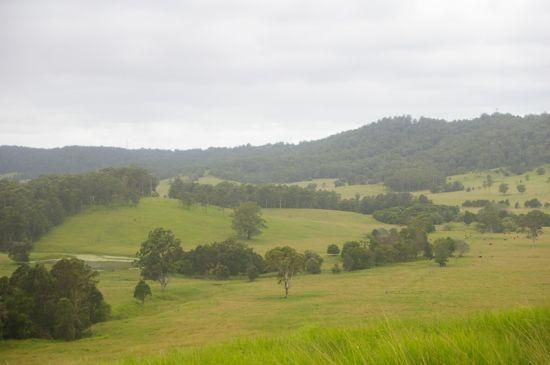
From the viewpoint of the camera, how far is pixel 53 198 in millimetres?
122188

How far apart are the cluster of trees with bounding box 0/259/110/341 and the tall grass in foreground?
39381mm

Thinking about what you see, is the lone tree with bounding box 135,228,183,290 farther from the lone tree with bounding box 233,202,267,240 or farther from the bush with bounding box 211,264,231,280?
the lone tree with bounding box 233,202,267,240

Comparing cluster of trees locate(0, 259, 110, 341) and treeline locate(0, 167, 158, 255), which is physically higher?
treeline locate(0, 167, 158, 255)

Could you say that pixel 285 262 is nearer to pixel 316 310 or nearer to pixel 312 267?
pixel 316 310

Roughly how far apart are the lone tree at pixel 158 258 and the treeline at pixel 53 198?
30670 millimetres

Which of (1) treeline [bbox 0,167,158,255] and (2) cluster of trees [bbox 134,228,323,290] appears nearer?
(2) cluster of trees [bbox 134,228,323,290]

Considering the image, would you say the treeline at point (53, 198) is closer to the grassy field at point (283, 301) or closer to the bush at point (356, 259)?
the grassy field at point (283, 301)

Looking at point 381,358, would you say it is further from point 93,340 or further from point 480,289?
point 480,289

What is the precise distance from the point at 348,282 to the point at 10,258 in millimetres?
61264

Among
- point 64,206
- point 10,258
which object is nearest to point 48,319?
point 10,258

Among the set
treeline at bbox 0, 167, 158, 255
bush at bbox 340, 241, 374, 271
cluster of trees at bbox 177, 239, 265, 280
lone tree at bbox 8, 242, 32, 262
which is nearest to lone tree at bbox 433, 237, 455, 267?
bush at bbox 340, 241, 374, 271

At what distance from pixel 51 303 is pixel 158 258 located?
78.4ft

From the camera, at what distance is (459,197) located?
188750 millimetres

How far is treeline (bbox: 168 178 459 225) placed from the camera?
147000mm
